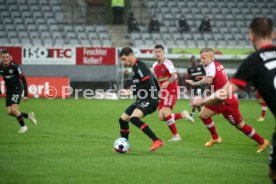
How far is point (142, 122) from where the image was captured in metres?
11.6

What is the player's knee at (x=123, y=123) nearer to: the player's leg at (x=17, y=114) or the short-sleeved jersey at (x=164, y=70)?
the short-sleeved jersey at (x=164, y=70)

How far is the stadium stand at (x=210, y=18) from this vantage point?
118 feet

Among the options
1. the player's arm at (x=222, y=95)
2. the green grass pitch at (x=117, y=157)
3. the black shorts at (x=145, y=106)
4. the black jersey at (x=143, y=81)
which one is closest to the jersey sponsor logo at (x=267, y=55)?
the player's arm at (x=222, y=95)

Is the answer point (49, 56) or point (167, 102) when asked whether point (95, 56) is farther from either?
point (167, 102)

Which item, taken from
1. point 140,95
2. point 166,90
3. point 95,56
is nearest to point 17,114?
point 166,90

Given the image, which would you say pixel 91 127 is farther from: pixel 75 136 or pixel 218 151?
pixel 218 151

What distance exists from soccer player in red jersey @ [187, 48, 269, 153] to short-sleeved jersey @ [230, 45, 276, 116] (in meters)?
5.94

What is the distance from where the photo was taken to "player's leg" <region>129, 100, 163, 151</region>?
11500 millimetres

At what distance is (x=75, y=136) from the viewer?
48.0 ft

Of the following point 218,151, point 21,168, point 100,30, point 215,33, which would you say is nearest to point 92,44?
point 100,30

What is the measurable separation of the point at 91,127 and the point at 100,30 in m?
19.5

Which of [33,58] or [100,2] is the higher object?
[100,2]

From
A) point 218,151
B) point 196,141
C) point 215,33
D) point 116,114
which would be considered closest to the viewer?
point 218,151

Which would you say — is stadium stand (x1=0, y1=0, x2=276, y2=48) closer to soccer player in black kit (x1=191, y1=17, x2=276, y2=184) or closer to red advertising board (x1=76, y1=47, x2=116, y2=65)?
red advertising board (x1=76, y1=47, x2=116, y2=65)
